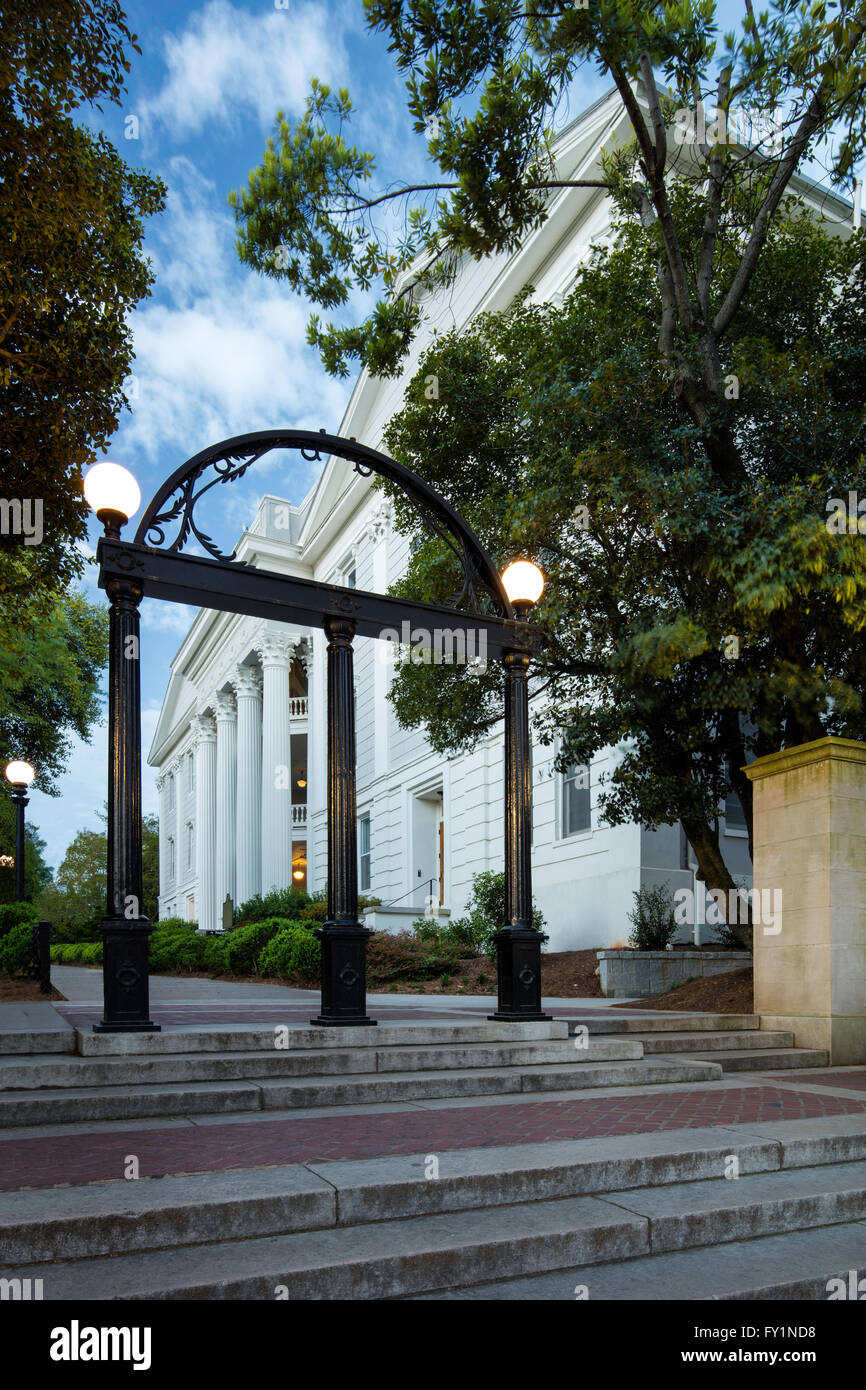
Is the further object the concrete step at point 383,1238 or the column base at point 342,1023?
the column base at point 342,1023

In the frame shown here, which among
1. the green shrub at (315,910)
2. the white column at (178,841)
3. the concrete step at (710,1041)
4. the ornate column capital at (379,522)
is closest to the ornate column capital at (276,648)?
the ornate column capital at (379,522)

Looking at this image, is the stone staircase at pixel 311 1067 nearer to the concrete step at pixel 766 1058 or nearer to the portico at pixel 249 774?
the concrete step at pixel 766 1058

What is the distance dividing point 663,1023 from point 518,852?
2308 mm

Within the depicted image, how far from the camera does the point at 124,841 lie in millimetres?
6855

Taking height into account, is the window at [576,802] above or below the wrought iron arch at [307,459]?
below

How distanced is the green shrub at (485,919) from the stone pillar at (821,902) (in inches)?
368

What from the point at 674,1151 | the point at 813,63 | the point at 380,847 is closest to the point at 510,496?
the point at 813,63

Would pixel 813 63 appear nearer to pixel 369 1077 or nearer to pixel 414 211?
pixel 414 211

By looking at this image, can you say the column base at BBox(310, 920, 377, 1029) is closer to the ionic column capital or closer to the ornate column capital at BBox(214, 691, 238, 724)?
the ionic column capital

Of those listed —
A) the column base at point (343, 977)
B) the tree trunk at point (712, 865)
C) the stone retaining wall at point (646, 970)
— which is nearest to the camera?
the column base at point (343, 977)

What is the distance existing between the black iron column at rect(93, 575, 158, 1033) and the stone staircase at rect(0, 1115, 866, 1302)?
2.62m

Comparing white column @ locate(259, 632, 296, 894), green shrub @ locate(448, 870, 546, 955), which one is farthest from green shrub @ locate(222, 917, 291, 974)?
white column @ locate(259, 632, 296, 894)

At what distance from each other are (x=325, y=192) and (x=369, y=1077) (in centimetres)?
1009

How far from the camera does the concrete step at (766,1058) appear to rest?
27.9 ft
